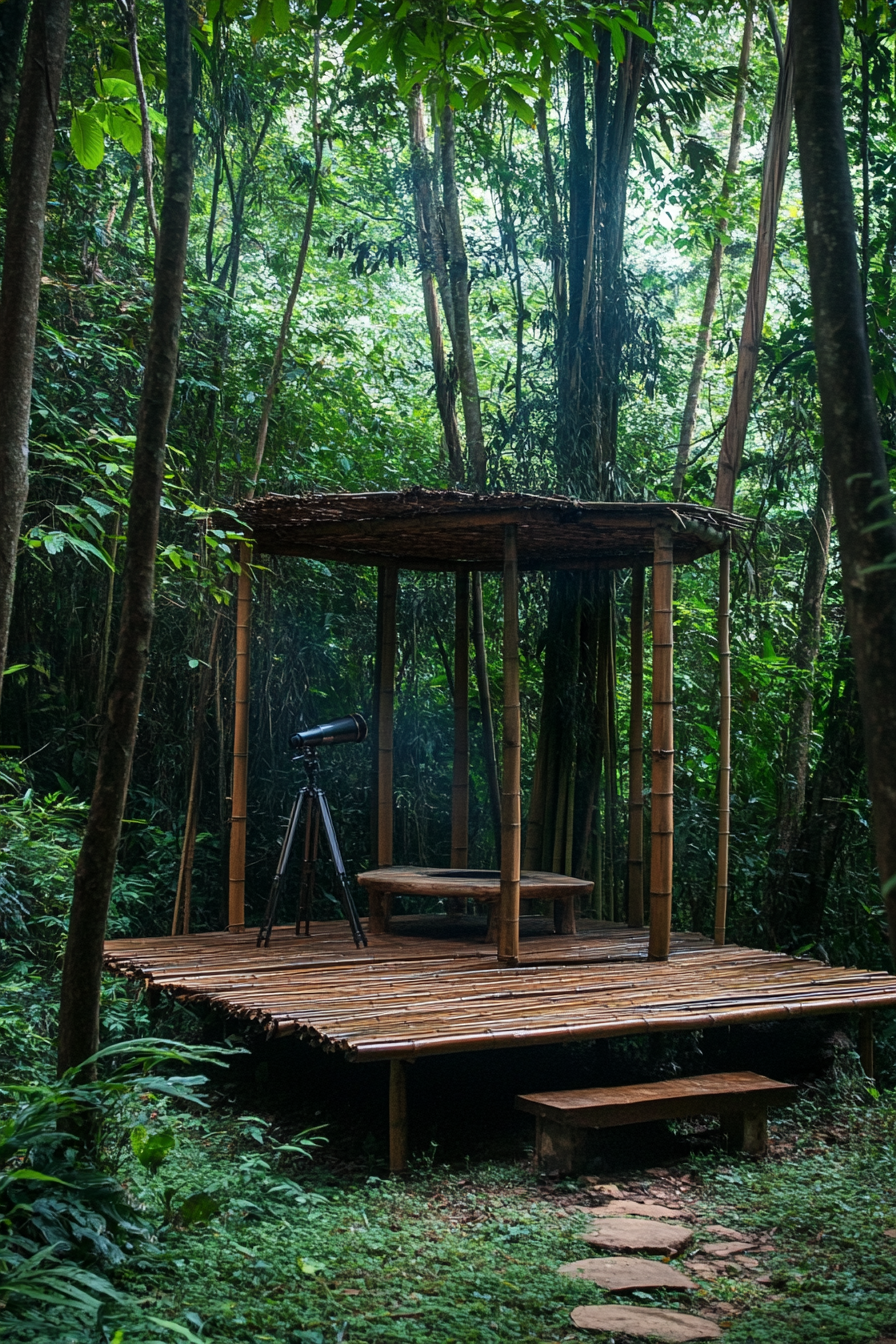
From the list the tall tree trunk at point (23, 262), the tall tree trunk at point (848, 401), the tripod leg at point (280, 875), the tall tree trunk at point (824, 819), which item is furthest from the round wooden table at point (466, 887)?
the tall tree trunk at point (848, 401)

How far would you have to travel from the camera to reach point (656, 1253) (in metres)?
3.15

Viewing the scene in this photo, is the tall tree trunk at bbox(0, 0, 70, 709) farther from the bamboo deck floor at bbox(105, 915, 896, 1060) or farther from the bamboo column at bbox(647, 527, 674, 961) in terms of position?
the bamboo column at bbox(647, 527, 674, 961)

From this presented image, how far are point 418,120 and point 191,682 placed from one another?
4186 millimetres

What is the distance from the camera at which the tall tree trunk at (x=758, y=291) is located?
5.66 metres

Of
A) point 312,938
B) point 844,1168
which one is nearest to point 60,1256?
point 844,1168

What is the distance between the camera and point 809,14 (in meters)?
2.32

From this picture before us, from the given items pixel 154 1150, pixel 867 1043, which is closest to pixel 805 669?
pixel 867 1043

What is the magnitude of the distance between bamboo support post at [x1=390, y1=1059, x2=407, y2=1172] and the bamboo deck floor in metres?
0.15

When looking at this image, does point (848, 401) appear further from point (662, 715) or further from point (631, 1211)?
point (662, 715)

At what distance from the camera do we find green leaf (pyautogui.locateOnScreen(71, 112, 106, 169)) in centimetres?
336

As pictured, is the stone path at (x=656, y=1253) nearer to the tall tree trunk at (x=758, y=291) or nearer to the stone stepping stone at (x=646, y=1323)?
→ the stone stepping stone at (x=646, y=1323)

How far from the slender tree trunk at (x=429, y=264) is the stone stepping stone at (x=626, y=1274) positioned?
5.04 meters

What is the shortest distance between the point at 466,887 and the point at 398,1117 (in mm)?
1568

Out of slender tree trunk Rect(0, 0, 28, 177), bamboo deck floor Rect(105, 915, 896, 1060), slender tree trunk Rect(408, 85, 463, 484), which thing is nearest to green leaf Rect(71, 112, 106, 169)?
slender tree trunk Rect(0, 0, 28, 177)
